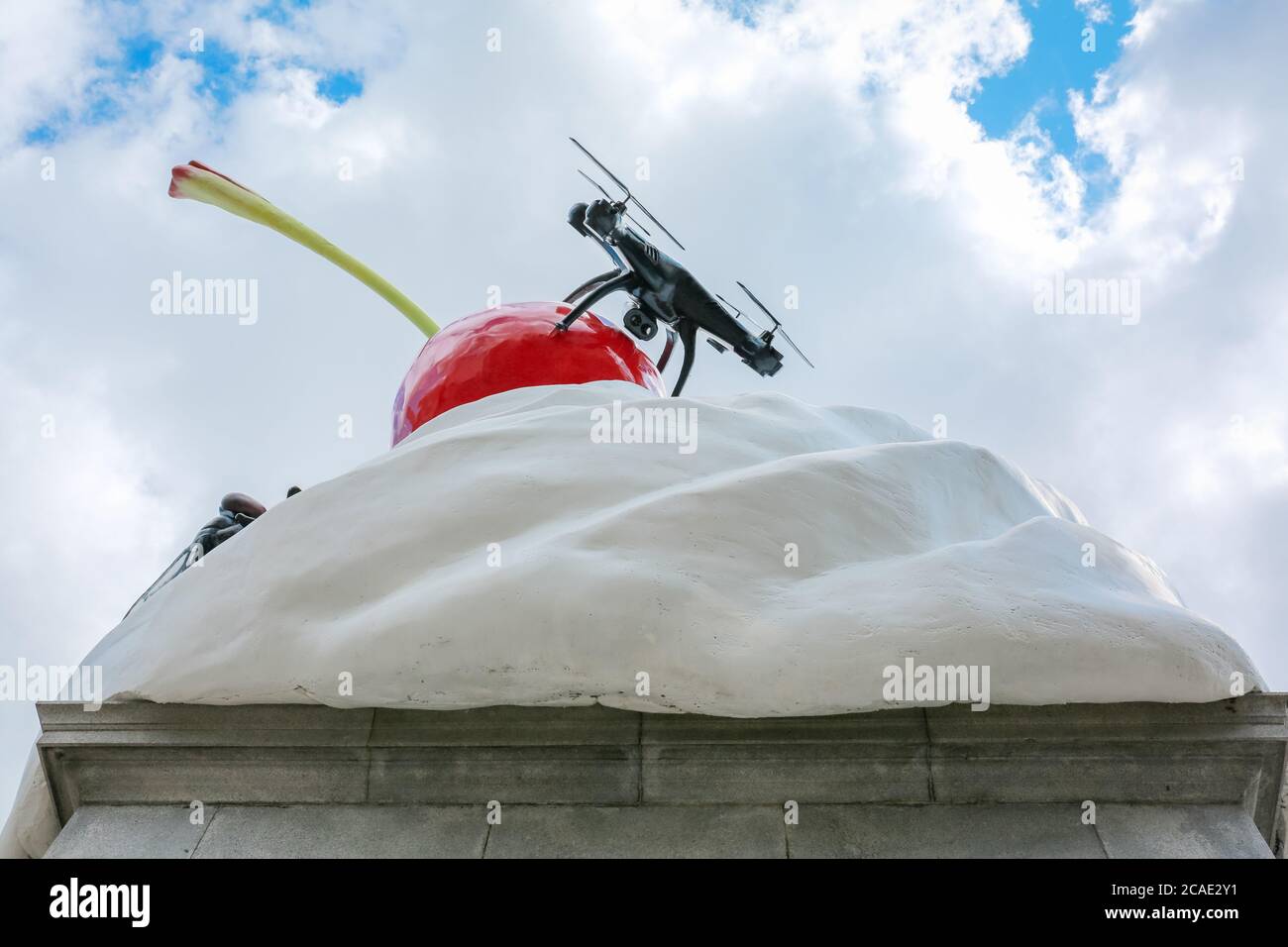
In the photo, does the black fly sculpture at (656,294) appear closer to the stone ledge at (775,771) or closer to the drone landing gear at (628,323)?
the drone landing gear at (628,323)

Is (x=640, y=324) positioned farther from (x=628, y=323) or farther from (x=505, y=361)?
(x=505, y=361)

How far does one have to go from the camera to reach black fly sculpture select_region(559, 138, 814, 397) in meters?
10.7

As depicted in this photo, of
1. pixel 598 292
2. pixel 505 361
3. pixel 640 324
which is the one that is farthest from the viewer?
pixel 640 324

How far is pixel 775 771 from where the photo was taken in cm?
500

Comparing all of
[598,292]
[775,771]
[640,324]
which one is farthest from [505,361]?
[775,771]

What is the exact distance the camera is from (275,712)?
537 centimetres

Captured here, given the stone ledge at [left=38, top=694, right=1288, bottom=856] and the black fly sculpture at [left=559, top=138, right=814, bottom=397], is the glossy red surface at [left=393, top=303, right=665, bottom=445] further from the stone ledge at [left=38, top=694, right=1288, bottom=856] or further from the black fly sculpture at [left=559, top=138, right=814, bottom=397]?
the stone ledge at [left=38, top=694, right=1288, bottom=856]

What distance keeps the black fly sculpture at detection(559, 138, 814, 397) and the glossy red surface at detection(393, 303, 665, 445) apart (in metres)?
0.50

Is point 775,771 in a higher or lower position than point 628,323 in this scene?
lower

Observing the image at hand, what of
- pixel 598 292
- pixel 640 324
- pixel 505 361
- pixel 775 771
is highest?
pixel 598 292

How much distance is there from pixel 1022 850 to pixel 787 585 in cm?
129

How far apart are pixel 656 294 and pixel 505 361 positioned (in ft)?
5.76
